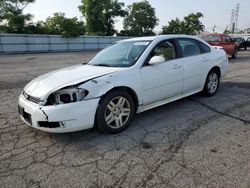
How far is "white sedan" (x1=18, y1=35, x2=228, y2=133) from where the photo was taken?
10.5 ft

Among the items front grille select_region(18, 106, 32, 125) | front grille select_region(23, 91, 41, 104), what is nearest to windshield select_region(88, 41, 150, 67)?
front grille select_region(23, 91, 41, 104)

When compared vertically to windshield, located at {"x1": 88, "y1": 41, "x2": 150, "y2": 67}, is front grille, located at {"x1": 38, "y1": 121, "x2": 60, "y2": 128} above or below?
below

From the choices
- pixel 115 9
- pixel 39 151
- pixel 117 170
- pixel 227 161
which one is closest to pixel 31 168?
pixel 39 151

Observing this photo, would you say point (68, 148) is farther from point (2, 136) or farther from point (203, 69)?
point (203, 69)

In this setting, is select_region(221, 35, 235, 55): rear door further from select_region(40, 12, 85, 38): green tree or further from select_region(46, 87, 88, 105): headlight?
select_region(40, 12, 85, 38): green tree

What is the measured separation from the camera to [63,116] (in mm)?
3137

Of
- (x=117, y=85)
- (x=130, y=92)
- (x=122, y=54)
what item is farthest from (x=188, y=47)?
(x=117, y=85)

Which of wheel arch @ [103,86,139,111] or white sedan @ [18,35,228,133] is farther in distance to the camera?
wheel arch @ [103,86,139,111]

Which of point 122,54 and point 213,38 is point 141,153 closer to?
point 122,54

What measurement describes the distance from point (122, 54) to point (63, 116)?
182 centimetres

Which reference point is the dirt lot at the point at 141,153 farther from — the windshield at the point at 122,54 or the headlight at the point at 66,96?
the windshield at the point at 122,54

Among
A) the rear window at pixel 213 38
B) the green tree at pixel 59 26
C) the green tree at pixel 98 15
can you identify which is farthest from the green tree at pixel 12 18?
the rear window at pixel 213 38

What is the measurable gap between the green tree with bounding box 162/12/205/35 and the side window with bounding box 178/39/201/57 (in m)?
42.2

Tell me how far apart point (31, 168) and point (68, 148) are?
0.59 meters
